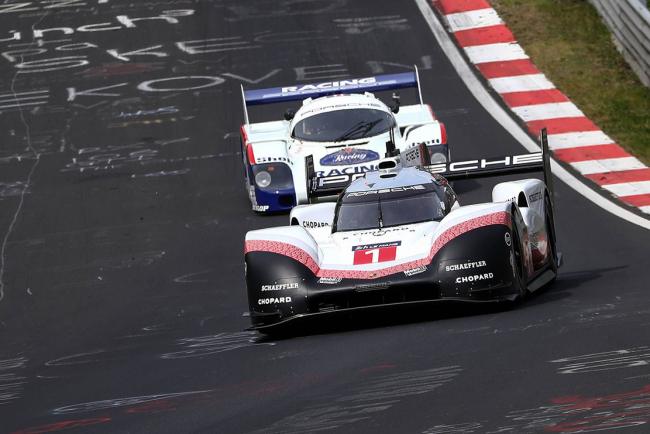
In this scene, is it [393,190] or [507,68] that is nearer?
[393,190]

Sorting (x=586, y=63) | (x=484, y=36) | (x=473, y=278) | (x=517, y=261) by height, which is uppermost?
(x=473, y=278)

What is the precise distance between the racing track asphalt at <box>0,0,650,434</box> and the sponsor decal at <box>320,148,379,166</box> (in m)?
1.02

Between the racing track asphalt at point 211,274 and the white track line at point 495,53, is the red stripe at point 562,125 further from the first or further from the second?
the white track line at point 495,53

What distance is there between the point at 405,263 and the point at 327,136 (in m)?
7.42

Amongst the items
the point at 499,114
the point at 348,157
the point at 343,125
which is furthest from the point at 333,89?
the point at 499,114

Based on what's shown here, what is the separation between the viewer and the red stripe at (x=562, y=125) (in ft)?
64.6

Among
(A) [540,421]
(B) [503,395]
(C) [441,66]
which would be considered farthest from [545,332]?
(C) [441,66]

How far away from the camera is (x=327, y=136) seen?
56.7 feet

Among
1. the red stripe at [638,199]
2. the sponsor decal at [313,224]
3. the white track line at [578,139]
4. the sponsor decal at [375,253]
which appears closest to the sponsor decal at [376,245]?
the sponsor decal at [375,253]

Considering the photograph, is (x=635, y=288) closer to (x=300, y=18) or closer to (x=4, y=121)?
(x=4, y=121)

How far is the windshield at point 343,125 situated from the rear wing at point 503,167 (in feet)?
16.2

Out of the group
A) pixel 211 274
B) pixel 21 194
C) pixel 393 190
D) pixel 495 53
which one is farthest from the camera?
pixel 495 53

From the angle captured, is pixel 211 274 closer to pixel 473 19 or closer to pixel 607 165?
pixel 607 165

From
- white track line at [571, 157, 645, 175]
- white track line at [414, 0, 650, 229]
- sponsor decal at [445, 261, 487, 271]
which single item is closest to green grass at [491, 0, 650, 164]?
white track line at [571, 157, 645, 175]
